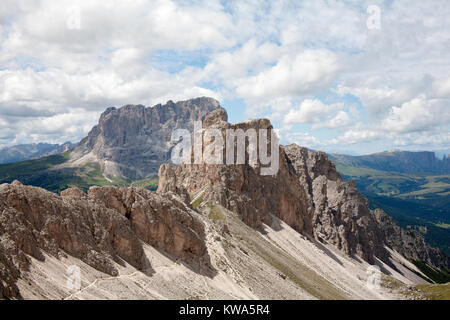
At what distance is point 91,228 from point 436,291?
4424 inches

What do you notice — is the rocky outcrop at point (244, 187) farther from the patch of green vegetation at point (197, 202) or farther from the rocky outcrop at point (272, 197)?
the patch of green vegetation at point (197, 202)

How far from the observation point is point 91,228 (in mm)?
51406

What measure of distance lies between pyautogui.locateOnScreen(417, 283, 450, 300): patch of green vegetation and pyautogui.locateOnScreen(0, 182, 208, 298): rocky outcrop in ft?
275

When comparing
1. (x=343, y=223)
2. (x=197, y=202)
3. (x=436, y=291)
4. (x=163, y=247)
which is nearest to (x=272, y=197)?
(x=197, y=202)

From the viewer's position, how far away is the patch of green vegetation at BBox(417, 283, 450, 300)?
364 feet

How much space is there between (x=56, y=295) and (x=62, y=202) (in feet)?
52.6

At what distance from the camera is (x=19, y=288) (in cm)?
3472

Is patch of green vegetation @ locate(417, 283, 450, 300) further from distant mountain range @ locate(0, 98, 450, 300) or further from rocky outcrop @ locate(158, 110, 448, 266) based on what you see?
rocky outcrop @ locate(158, 110, 448, 266)

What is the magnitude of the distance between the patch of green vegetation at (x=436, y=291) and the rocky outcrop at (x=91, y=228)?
83862 millimetres

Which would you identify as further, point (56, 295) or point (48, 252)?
point (48, 252)

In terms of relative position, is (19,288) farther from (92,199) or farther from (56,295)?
(92,199)

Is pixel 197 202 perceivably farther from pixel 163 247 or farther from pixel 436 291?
pixel 436 291
